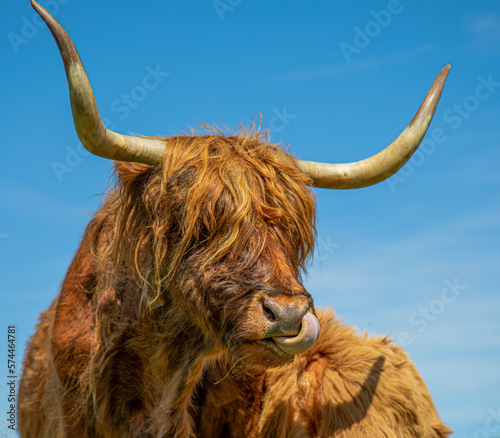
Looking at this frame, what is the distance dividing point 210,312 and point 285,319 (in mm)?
700

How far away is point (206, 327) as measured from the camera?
444 cm

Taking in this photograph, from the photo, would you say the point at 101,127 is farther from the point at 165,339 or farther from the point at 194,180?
the point at 165,339

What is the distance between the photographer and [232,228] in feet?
14.2

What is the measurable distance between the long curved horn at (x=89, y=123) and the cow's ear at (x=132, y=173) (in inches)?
6.0

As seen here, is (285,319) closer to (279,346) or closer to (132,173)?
(279,346)

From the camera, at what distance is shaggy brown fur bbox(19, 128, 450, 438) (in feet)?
14.1

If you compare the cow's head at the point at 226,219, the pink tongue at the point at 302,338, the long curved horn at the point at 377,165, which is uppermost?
the long curved horn at the point at 377,165

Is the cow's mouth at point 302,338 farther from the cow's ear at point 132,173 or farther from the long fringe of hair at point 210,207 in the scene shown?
the cow's ear at point 132,173

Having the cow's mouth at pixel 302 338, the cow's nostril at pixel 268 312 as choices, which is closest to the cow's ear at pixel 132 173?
the cow's nostril at pixel 268 312

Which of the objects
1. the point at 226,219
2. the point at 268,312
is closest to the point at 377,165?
the point at 226,219

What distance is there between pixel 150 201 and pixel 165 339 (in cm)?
102

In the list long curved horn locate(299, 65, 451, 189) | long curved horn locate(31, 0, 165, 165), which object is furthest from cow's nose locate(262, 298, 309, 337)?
long curved horn locate(299, 65, 451, 189)

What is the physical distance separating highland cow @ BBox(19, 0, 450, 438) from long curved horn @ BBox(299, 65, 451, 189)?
0.4 inches

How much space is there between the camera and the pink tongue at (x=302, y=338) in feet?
12.6
